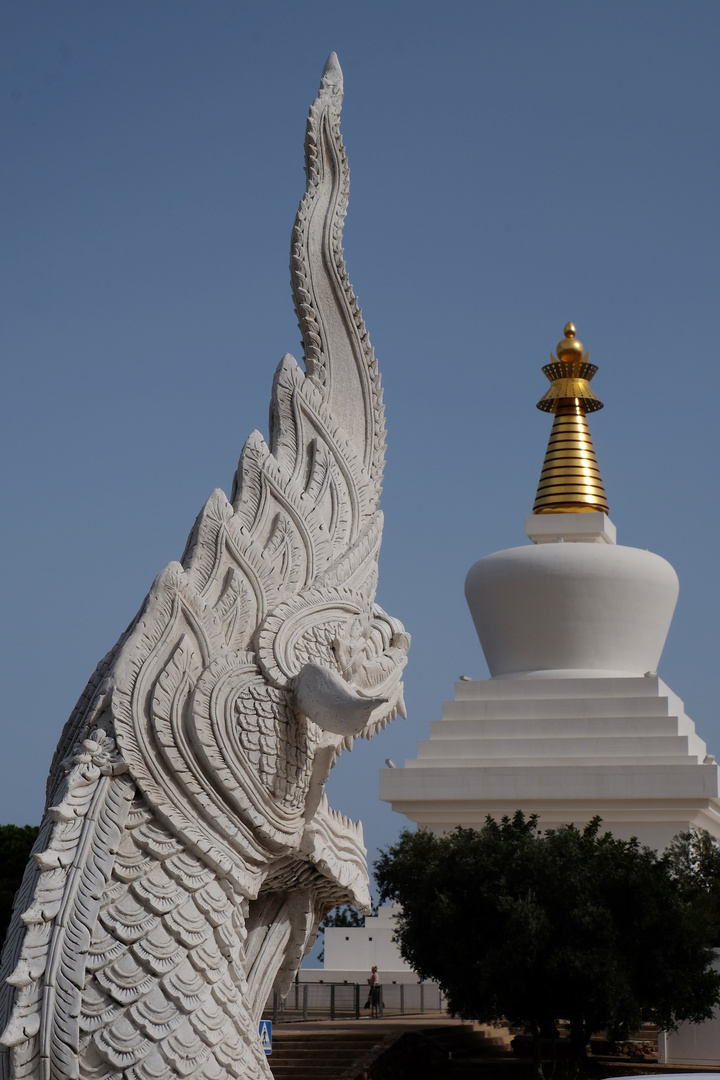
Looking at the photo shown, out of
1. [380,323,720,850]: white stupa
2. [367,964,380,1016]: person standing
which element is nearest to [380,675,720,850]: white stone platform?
[380,323,720,850]: white stupa

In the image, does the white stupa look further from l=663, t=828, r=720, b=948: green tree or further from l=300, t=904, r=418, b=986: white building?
l=300, t=904, r=418, b=986: white building

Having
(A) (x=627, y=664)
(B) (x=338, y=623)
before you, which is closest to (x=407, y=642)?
(B) (x=338, y=623)

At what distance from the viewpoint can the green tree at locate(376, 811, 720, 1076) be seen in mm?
18062

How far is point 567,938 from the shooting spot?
18234mm

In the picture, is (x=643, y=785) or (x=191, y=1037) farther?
(x=643, y=785)

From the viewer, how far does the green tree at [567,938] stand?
59.3 feet

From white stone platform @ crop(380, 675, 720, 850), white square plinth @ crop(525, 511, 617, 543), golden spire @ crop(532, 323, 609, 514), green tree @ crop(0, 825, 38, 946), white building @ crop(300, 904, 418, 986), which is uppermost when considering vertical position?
golden spire @ crop(532, 323, 609, 514)

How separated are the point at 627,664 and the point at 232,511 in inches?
1021

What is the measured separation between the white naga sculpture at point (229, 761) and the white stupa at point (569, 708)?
2247 centimetres

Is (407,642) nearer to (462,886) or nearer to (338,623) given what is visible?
(338,623)

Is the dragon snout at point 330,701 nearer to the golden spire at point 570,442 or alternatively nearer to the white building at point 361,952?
the white building at point 361,952

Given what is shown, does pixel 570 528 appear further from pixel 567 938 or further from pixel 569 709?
pixel 567 938

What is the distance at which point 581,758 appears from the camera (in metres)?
28.3

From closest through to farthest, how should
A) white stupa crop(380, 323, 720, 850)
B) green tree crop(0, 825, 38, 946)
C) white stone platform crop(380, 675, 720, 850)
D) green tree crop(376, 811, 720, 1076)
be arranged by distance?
green tree crop(376, 811, 720, 1076), green tree crop(0, 825, 38, 946), white stone platform crop(380, 675, 720, 850), white stupa crop(380, 323, 720, 850)
